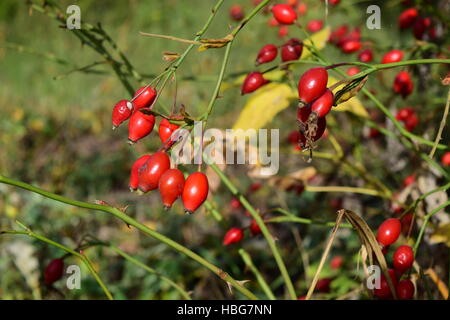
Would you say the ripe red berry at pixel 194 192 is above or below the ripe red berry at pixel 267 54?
below

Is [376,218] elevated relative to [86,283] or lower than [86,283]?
elevated

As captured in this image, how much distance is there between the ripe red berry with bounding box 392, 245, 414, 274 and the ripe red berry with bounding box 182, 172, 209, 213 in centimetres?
44

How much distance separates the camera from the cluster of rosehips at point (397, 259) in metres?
1.07

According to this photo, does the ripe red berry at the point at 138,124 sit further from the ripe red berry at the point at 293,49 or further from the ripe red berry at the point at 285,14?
the ripe red berry at the point at 285,14

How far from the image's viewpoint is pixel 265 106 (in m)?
1.48

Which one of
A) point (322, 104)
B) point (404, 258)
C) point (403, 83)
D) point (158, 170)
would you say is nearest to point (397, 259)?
point (404, 258)

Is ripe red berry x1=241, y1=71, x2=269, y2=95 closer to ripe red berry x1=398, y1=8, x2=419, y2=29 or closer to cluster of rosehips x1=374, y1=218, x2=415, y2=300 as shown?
cluster of rosehips x1=374, y1=218, x2=415, y2=300

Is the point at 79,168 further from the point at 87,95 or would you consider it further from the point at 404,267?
the point at 404,267

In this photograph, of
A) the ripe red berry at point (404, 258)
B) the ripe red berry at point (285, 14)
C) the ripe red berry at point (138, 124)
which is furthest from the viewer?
the ripe red berry at point (285, 14)

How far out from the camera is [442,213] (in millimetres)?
1633

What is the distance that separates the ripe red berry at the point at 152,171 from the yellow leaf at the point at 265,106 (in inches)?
22.4

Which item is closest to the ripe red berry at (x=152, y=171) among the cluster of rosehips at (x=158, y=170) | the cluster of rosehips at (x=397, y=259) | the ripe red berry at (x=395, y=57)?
the cluster of rosehips at (x=158, y=170)
